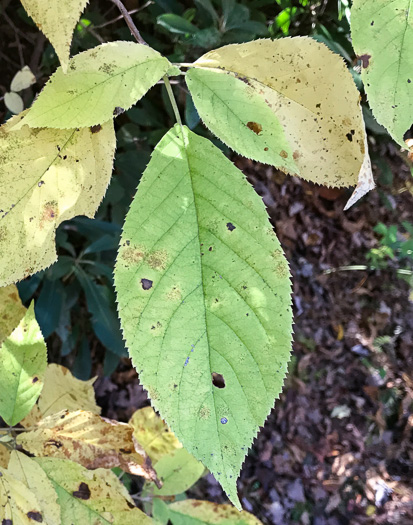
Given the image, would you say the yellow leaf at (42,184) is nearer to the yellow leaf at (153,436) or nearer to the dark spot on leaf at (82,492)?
the dark spot on leaf at (82,492)

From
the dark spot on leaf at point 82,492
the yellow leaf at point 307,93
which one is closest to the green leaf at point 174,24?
the yellow leaf at point 307,93

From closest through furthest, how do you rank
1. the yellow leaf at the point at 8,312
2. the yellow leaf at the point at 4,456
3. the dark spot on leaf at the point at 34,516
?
the dark spot on leaf at the point at 34,516 < the yellow leaf at the point at 4,456 < the yellow leaf at the point at 8,312

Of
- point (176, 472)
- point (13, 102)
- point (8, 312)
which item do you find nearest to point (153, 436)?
point (176, 472)

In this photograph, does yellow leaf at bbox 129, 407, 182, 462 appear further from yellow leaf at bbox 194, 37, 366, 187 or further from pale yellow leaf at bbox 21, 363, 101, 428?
yellow leaf at bbox 194, 37, 366, 187

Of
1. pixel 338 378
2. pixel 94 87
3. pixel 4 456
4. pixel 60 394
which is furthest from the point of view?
pixel 338 378

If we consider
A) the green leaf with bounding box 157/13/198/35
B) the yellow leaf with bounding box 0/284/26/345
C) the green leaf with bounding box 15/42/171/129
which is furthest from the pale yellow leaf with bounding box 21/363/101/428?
the green leaf with bounding box 157/13/198/35

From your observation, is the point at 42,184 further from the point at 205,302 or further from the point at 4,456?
the point at 4,456

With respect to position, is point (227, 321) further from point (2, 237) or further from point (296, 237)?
point (296, 237)
